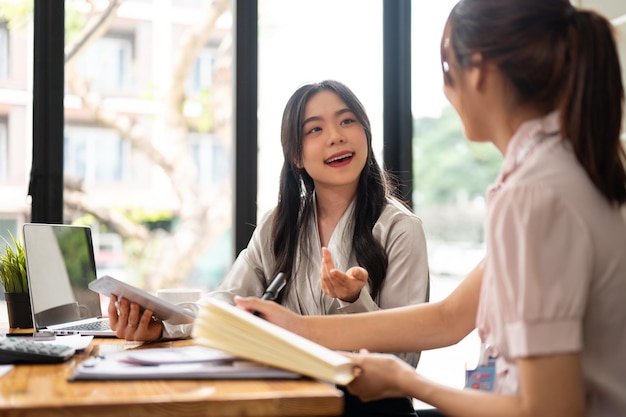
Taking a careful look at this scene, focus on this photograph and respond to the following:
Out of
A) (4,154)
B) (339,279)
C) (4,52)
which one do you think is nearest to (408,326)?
(339,279)

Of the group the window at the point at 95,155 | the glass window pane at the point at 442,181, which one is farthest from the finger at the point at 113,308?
the glass window pane at the point at 442,181

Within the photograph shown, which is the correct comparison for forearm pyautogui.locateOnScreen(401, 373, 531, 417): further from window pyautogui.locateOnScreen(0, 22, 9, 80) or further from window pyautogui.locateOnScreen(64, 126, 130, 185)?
window pyautogui.locateOnScreen(0, 22, 9, 80)

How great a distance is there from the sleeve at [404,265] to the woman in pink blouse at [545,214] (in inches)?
30.5

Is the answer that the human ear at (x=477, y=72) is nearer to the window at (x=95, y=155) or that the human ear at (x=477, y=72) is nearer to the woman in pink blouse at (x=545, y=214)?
the woman in pink blouse at (x=545, y=214)

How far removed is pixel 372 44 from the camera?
310 cm

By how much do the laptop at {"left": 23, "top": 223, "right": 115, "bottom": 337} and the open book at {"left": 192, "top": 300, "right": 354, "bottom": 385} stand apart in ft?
2.74

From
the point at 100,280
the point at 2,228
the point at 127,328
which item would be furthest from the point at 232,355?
the point at 2,228

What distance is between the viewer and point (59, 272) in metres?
1.99

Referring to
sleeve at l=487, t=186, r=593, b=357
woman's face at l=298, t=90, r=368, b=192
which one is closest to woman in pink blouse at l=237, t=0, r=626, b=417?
sleeve at l=487, t=186, r=593, b=357

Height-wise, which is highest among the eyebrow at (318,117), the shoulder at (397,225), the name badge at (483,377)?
the eyebrow at (318,117)

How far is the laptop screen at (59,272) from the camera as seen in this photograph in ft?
6.04

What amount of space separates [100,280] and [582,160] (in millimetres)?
996

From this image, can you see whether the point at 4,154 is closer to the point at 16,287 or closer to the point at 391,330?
the point at 16,287

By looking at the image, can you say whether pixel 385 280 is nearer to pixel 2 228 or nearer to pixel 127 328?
pixel 127 328
